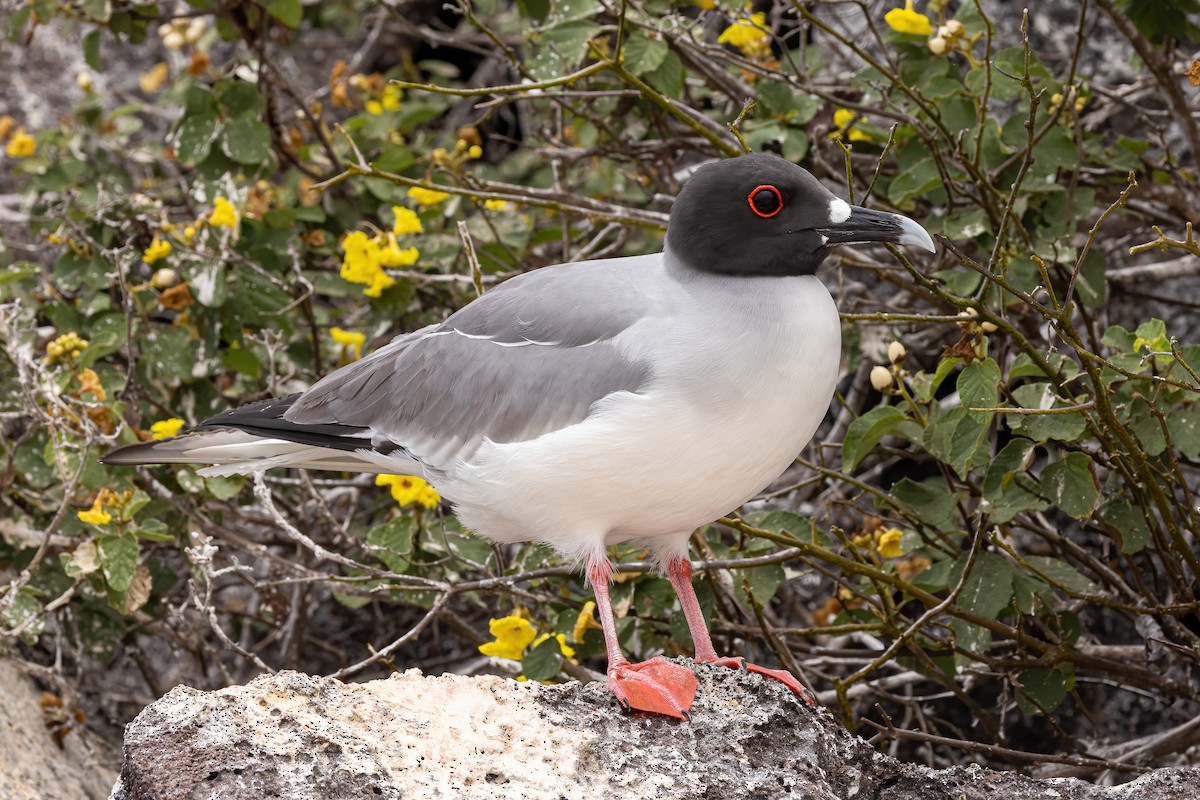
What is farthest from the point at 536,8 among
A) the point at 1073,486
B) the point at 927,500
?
the point at 1073,486

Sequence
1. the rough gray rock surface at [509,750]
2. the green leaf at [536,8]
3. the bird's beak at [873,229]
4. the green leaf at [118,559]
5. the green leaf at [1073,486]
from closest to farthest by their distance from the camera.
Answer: the rough gray rock surface at [509,750], the bird's beak at [873,229], the green leaf at [1073,486], the green leaf at [118,559], the green leaf at [536,8]

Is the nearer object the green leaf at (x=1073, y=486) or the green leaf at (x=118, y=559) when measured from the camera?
the green leaf at (x=1073, y=486)

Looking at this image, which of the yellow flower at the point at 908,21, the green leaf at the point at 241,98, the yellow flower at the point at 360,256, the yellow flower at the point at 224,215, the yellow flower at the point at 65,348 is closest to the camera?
the yellow flower at the point at 908,21

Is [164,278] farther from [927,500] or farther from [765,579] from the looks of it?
[927,500]

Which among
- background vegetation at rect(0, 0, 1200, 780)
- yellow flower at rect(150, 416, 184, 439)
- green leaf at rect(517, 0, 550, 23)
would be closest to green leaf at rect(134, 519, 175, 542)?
background vegetation at rect(0, 0, 1200, 780)

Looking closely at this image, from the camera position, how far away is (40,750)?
4457mm

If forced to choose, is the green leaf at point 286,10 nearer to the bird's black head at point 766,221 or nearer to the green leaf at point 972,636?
the bird's black head at point 766,221

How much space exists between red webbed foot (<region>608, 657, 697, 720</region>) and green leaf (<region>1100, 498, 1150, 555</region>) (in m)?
1.43

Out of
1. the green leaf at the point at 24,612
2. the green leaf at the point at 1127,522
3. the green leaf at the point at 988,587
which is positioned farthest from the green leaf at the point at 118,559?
the green leaf at the point at 1127,522

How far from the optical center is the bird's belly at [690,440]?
3.25 meters

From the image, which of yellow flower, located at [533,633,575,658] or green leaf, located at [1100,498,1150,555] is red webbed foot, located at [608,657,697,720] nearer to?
yellow flower, located at [533,633,575,658]

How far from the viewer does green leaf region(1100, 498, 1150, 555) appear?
3934mm

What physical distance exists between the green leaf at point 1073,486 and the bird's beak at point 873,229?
843mm

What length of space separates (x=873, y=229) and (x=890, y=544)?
1125mm
